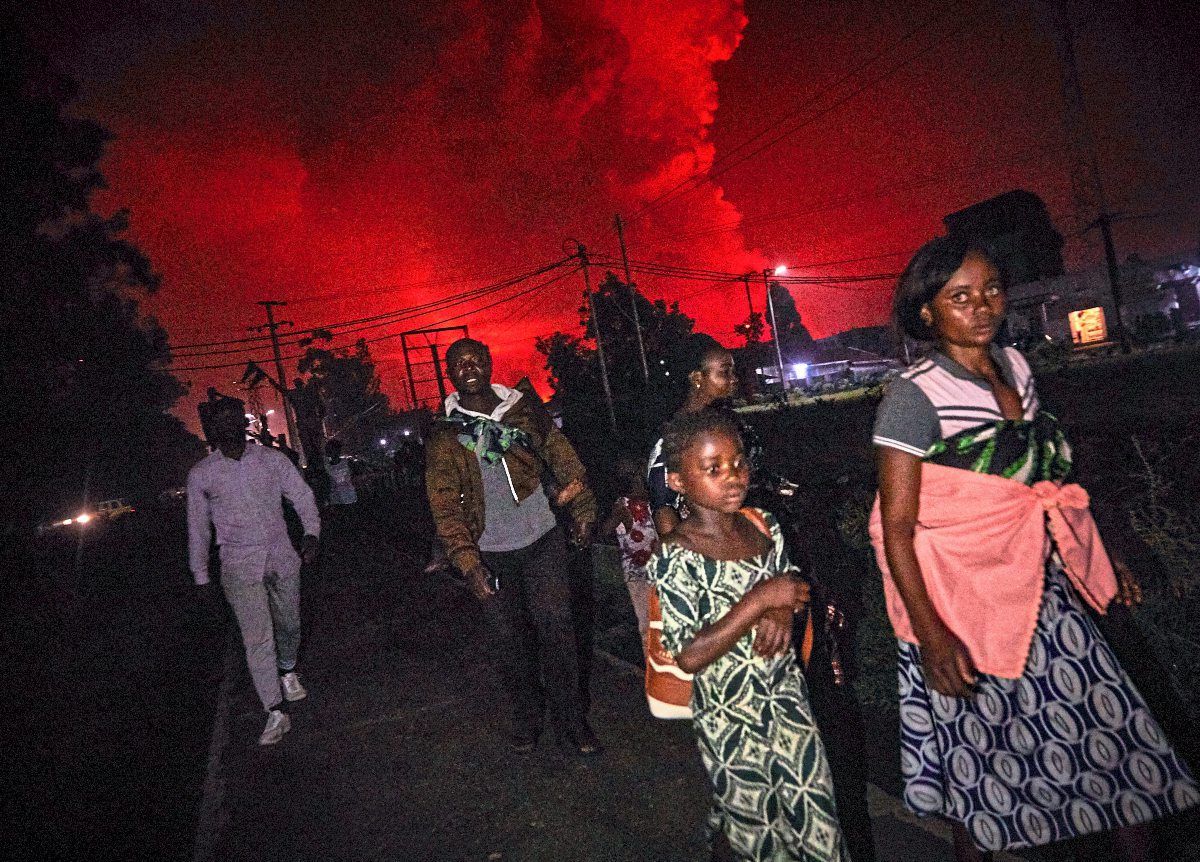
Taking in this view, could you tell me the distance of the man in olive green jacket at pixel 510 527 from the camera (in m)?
3.92

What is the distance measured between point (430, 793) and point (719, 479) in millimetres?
2828

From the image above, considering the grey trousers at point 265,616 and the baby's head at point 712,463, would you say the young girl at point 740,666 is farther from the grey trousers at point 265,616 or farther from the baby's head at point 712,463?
the grey trousers at point 265,616

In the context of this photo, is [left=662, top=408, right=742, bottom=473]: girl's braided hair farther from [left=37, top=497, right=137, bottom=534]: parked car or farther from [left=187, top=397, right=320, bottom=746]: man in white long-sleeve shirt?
[left=37, top=497, right=137, bottom=534]: parked car

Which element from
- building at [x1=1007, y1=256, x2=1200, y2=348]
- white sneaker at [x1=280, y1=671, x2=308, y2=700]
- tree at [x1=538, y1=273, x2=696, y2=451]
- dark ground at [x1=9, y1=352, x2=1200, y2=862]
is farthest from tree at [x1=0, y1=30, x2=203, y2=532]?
building at [x1=1007, y1=256, x2=1200, y2=348]

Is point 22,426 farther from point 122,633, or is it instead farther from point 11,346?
point 122,633

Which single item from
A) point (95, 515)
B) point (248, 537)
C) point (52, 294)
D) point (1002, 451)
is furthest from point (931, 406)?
point (95, 515)

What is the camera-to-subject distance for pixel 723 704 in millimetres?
2271

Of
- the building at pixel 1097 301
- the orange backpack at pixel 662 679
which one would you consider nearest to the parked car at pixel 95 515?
the orange backpack at pixel 662 679

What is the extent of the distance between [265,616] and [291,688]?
42.7 inches

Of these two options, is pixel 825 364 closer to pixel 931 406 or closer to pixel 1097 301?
pixel 1097 301

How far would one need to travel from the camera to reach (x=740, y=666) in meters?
2.25

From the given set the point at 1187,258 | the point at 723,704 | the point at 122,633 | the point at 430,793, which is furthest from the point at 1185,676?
the point at 1187,258

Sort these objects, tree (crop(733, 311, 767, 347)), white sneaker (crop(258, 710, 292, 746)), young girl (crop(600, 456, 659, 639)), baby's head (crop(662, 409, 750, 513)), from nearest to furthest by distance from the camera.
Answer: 1. baby's head (crop(662, 409, 750, 513))
2. young girl (crop(600, 456, 659, 639))
3. white sneaker (crop(258, 710, 292, 746))
4. tree (crop(733, 311, 767, 347))

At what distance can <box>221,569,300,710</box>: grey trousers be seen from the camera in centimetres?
489
